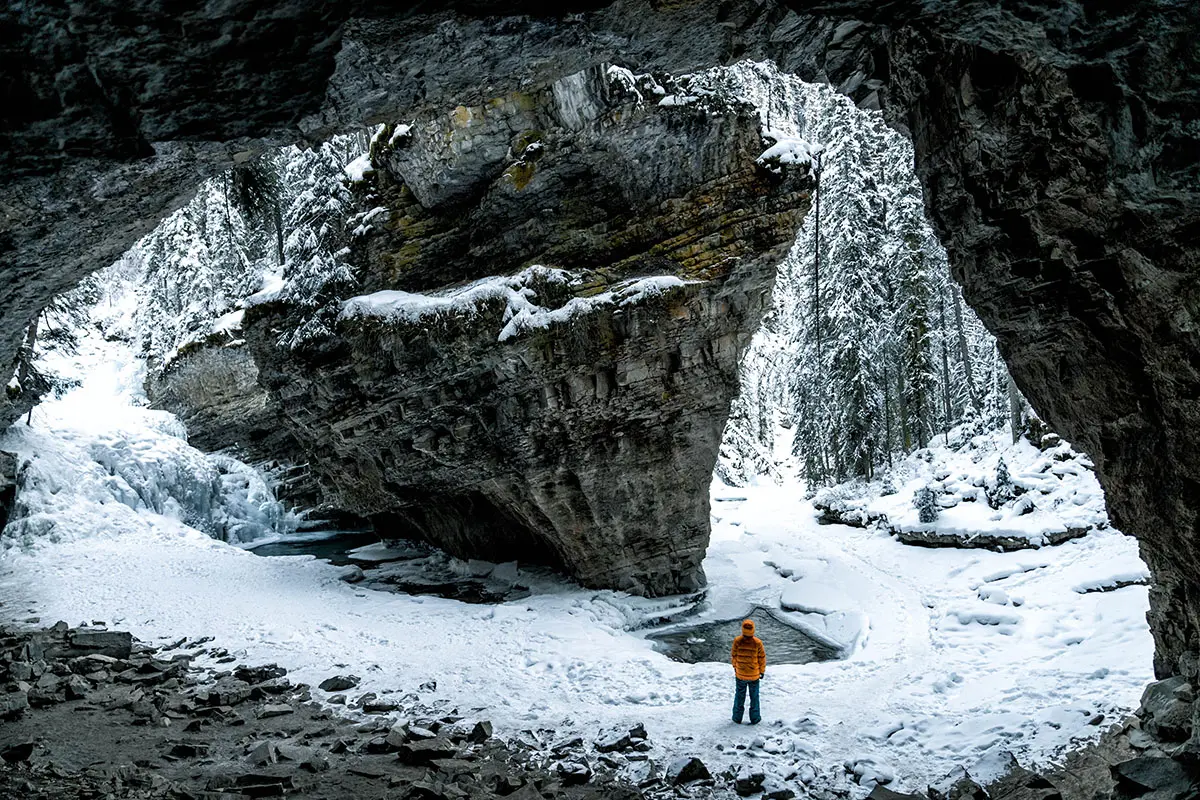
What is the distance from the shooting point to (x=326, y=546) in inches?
1003

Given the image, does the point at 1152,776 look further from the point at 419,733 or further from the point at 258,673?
the point at 258,673

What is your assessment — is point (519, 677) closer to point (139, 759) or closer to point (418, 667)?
point (418, 667)

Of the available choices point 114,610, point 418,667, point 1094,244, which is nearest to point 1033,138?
point 1094,244

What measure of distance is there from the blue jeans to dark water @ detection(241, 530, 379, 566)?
1499 cm

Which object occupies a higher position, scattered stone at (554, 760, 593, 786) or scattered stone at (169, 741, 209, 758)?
scattered stone at (169, 741, 209, 758)

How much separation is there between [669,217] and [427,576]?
10403mm

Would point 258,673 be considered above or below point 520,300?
below

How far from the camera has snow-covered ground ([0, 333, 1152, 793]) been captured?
9.88m

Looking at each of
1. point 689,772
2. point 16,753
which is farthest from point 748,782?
point 16,753

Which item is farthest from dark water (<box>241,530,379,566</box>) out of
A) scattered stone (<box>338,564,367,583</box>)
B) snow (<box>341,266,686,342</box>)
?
snow (<box>341,266,686,342</box>)

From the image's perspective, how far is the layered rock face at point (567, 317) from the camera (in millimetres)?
15773

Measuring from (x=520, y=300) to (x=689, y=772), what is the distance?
9.58 m

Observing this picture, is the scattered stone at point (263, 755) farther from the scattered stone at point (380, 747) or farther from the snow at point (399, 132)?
the snow at point (399, 132)

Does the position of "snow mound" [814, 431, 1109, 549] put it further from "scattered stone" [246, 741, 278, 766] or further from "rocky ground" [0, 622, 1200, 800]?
"scattered stone" [246, 741, 278, 766]
